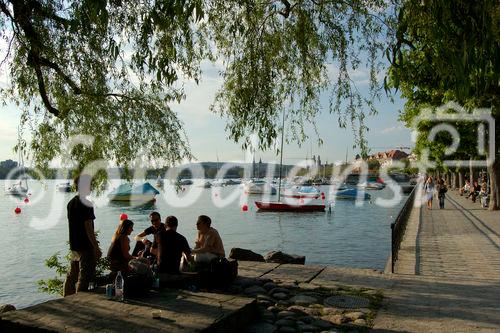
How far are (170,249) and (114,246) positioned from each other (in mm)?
969

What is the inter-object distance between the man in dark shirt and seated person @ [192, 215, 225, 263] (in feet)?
1.36

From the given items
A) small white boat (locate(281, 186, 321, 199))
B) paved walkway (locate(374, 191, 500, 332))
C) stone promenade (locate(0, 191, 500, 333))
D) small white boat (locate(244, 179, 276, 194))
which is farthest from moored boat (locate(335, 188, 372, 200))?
stone promenade (locate(0, 191, 500, 333))

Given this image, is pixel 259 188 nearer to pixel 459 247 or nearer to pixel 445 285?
pixel 459 247

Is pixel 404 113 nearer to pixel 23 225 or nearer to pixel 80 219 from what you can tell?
pixel 80 219

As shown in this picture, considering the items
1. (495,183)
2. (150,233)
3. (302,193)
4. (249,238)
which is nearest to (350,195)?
(302,193)

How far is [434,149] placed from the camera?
32.9 meters

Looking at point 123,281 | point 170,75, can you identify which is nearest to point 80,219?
point 123,281

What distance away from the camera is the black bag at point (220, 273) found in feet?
27.9

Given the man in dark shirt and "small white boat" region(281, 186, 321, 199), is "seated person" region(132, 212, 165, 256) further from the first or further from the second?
"small white boat" region(281, 186, 321, 199)

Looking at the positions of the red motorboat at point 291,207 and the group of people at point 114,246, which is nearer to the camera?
the group of people at point 114,246

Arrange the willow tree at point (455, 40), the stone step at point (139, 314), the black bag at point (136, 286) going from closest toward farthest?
1. the willow tree at point (455, 40)
2. the stone step at point (139, 314)
3. the black bag at point (136, 286)

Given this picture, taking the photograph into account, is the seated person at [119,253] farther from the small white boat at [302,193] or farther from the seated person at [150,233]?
the small white boat at [302,193]

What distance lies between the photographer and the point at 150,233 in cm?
1068

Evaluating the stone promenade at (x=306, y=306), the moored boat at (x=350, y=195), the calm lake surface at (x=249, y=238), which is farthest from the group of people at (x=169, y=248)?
the moored boat at (x=350, y=195)
